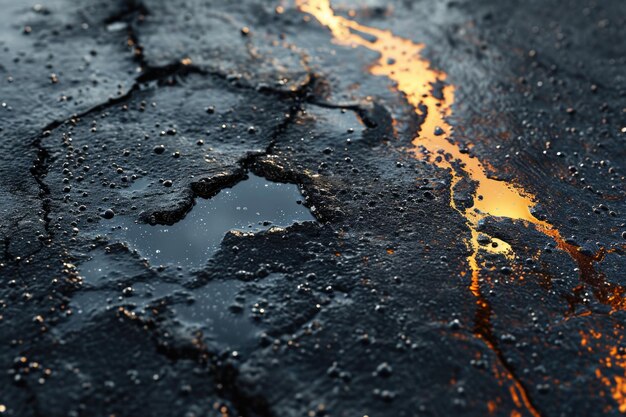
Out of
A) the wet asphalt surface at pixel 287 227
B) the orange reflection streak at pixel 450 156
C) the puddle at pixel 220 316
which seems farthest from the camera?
the orange reflection streak at pixel 450 156

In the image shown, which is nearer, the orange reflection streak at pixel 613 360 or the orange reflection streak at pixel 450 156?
the orange reflection streak at pixel 613 360

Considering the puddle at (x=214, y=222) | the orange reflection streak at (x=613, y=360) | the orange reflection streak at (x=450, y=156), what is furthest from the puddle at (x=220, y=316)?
the orange reflection streak at (x=613, y=360)

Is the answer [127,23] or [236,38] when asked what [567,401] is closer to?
[236,38]

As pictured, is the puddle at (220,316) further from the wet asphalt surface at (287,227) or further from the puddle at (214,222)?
the puddle at (214,222)

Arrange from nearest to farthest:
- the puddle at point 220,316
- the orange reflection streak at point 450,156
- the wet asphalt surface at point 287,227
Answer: the wet asphalt surface at point 287,227 → the puddle at point 220,316 → the orange reflection streak at point 450,156

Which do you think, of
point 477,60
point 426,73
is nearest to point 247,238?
point 426,73

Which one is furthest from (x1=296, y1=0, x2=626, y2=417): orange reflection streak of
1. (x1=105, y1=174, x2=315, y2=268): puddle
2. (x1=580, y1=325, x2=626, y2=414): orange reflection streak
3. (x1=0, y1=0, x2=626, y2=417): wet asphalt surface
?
(x1=105, y1=174, x2=315, y2=268): puddle

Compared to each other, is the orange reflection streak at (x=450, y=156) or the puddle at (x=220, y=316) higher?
the orange reflection streak at (x=450, y=156)
